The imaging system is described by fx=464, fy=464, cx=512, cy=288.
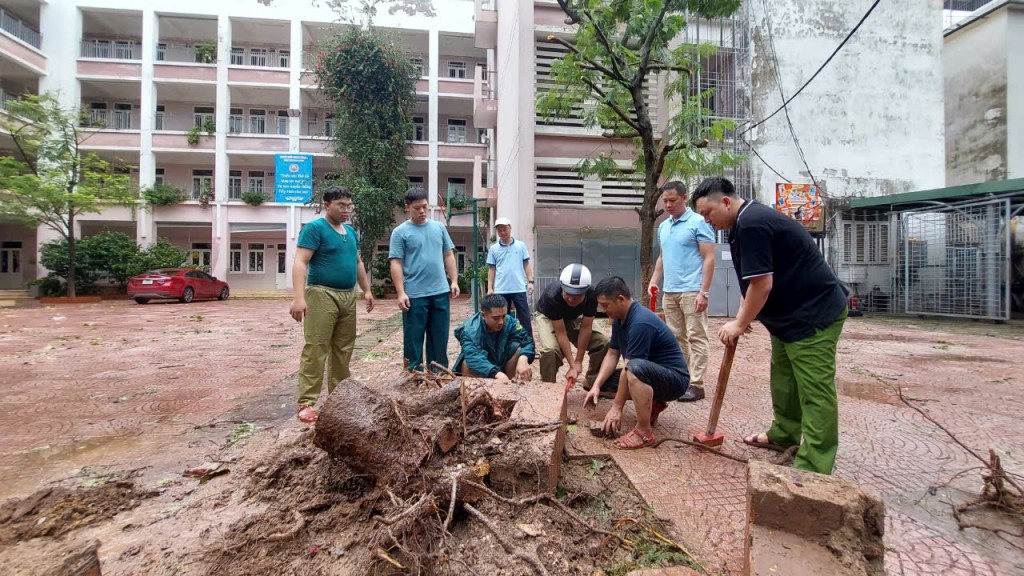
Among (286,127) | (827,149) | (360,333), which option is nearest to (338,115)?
(286,127)

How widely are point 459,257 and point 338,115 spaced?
8.69 m

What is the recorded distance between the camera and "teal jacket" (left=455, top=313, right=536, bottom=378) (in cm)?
339

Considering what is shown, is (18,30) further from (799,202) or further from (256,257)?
(799,202)

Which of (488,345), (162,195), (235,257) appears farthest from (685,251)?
(235,257)

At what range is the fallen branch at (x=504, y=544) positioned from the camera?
163 cm

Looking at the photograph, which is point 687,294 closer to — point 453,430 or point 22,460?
point 453,430

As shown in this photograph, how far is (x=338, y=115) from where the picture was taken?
63.9ft

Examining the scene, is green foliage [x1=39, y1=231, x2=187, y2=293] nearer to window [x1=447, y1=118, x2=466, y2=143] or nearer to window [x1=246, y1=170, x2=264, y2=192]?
window [x1=246, y1=170, x2=264, y2=192]

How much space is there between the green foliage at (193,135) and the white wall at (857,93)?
2281 cm

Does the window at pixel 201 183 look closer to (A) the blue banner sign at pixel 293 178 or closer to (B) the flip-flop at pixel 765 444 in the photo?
(A) the blue banner sign at pixel 293 178

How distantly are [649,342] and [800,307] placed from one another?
0.89 m

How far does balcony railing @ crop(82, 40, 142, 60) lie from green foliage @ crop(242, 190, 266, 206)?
31.0ft

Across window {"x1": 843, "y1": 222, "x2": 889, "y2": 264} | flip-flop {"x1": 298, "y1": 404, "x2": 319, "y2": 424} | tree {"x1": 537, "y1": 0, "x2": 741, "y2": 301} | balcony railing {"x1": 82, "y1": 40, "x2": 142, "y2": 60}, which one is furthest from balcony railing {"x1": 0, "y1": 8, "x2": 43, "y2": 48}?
window {"x1": 843, "y1": 222, "x2": 889, "y2": 264}

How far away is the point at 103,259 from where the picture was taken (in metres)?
19.2
